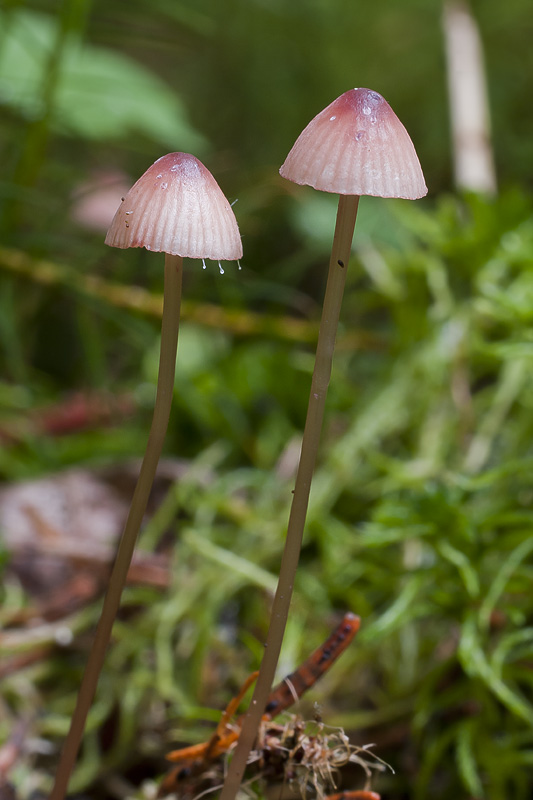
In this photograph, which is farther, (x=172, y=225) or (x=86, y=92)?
(x=86, y=92)

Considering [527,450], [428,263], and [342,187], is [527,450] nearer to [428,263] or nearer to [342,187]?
[428,263]

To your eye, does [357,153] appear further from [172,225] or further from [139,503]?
[139,503]

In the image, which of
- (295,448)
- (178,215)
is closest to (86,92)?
(295,448)

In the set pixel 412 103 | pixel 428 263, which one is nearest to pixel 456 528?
pixel 428 263

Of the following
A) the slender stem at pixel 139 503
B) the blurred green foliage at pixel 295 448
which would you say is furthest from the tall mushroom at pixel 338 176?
the blurred green foliage at pixel 295 448

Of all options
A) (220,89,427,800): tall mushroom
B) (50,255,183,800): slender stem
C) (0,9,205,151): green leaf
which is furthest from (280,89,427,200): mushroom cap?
(0,9,205,151): green leaf

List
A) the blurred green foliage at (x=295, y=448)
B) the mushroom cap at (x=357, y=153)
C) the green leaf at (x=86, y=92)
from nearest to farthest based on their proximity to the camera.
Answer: the mushroom cap at (x=357, y=153) < the blurred green foliage at (x=295, y=448) < the green leaf at (x=86, y=92)

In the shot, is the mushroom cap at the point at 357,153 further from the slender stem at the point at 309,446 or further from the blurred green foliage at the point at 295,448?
the blurred green foliage at the point at 295,448
